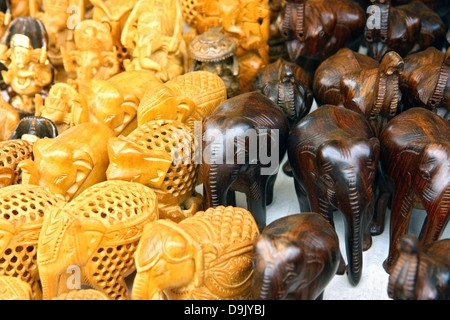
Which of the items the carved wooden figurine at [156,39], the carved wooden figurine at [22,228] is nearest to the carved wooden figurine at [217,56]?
the carved wooden figurine at [156,39]

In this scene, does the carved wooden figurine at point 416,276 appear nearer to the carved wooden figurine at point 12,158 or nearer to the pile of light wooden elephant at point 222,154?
the pile of light wooden elephant at point 222,154

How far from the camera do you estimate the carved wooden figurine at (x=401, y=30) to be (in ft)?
6.40

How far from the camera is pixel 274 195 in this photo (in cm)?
188

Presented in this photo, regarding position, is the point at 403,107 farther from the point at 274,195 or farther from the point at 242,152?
the point at 242,152

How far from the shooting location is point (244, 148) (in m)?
1.52

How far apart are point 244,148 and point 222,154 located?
5cm

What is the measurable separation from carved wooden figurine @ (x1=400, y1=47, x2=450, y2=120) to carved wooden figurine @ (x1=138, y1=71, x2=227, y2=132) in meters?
0.49

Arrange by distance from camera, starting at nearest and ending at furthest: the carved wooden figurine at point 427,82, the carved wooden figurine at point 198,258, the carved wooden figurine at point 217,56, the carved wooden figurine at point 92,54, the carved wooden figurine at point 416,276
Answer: the carved wooden figurine at point 416,276
the carved wooden figurine at point 198,258
the carved wooden figurine at point 427,82
the carved wooden figurine at point 217,56
the carved wooden figurine at point 92,54

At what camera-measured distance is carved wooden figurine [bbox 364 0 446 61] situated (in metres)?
1.95

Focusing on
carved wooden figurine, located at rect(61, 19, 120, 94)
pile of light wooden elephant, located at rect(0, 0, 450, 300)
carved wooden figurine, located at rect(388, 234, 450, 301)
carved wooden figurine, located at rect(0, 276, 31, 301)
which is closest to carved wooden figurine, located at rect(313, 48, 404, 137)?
pile of light wooden elephant, located at rect(0, 0, 450, 300)

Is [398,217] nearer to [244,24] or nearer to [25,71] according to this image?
[244,24]

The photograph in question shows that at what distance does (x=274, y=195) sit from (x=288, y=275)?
697mm

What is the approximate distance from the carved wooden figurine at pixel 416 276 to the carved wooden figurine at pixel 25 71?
1.42 metres

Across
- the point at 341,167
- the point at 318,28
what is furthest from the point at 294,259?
the point at 318,28
